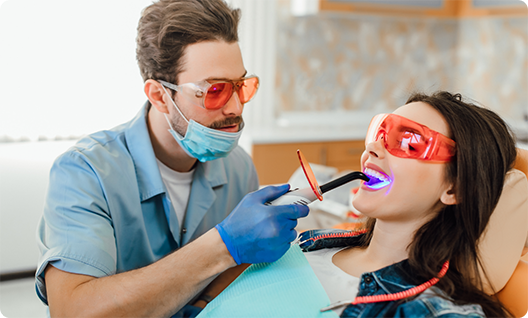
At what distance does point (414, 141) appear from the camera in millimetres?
1229

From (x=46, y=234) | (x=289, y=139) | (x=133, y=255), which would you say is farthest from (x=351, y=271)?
(x=289, y=139)

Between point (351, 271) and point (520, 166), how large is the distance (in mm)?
559

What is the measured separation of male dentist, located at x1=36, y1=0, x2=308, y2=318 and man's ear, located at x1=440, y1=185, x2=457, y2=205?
1.23 feet

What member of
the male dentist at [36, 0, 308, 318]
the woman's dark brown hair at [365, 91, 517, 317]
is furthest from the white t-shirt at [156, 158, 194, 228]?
the woman's dark brown hair at [365, 91, 517, 317]

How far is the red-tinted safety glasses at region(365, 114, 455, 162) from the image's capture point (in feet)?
3.99

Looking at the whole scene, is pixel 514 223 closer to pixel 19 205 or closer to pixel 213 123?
pixel 213 123

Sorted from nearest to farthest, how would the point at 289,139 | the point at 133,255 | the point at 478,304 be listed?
the point at 478,304 < the point at 133,255 < the point at 289,139

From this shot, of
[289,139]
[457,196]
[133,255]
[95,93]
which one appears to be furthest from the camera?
[289,139]

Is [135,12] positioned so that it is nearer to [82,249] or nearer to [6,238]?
[6,238]

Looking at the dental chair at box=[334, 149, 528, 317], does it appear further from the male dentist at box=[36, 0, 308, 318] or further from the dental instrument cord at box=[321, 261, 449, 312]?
the male dentist at box=[36, 0, 308, 318]

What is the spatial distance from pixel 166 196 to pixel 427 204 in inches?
33.3

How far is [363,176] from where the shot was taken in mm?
1274

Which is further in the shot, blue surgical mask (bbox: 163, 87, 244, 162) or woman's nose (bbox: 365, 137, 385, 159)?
blue surgical mask (bbox: 163, 87, 244, 162)

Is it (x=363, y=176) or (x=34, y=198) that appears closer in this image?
(x=363, y=176)
